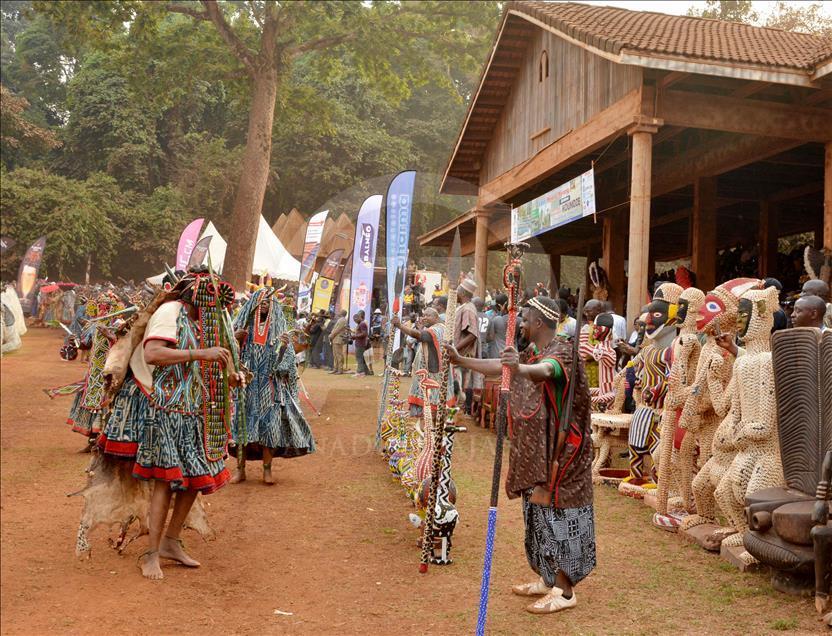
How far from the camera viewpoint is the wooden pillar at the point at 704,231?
45.1 feet

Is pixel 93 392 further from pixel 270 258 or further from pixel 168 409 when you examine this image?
pixel 270 258

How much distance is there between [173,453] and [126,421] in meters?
0.38

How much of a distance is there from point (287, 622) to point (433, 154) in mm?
40684

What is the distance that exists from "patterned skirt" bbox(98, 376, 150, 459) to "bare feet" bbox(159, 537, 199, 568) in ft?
2.23

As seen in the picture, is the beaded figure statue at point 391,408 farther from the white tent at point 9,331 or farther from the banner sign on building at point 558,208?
the banner sign on building at point 558,208

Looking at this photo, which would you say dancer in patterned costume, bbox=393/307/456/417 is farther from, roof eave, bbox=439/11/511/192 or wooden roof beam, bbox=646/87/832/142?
roof eave, bbox=439/11/511/192

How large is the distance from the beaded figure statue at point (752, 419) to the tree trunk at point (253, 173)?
55.0ft

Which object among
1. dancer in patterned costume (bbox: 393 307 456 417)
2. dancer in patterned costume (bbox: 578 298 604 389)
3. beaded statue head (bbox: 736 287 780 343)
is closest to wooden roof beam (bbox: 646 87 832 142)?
dancer in patterned costume (bbox: 578 298 604 389)

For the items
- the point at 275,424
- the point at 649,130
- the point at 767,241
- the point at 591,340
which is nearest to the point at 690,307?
the point at 591,340

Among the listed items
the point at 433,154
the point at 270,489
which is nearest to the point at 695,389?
the point at 270,489

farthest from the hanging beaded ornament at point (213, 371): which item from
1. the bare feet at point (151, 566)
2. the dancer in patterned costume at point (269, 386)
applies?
the dancer in patterned costume at point (269, 386)

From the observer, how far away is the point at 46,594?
4.40 meters

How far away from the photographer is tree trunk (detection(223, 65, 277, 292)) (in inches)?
822

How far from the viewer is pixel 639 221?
9.99m
